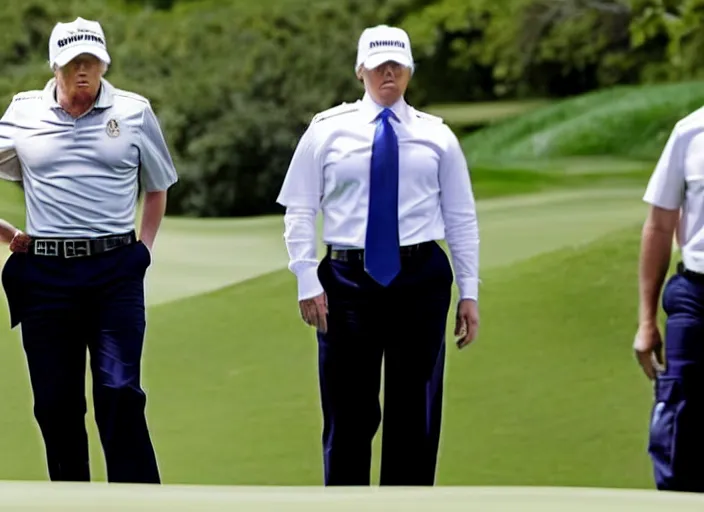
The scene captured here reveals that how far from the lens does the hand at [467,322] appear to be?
17.4ft

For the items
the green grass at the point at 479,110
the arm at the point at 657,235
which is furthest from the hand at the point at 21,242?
the green grass at the point at 479,110

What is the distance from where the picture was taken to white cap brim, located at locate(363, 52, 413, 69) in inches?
202

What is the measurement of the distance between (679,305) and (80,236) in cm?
194

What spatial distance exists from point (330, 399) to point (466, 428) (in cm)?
172

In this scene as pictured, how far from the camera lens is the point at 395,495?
12.5 ft

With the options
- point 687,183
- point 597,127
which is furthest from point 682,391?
point 597,127

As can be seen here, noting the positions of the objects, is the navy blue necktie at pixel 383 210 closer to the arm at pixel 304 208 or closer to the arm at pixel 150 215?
the arm at pixel 304 208

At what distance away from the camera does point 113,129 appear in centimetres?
523

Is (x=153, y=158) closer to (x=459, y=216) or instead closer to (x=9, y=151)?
(x=9, y=151)

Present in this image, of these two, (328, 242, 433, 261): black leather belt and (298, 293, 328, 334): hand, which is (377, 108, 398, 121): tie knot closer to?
(328, 242, 433, 261): black leather belt

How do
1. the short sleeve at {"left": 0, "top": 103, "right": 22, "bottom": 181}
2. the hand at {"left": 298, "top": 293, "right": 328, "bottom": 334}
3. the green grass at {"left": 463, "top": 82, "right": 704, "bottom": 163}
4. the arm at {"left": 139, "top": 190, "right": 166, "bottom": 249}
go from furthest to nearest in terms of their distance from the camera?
1. the green grass at {"left": 463, "top": 82, "right": 704, "bottom": 163}
2. the arm at {"left": 139, "top": 190, "right": 166, "bottom": 249}
3. the short sleeve at {"left": 0, "top": 103, "right": 22, "bottom": 181}
4. the hand at {"left": 298, "top": 293, "right": 328, "bottom": 334}

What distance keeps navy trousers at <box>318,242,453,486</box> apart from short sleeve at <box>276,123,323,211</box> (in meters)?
0.22

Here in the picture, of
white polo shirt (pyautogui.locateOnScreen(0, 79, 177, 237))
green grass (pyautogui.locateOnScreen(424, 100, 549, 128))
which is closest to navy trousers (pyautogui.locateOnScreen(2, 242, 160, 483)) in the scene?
white polo shirt (pyautogui.locateOnScreen(0, 79, 177, 237))

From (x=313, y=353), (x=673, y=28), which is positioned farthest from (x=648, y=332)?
(x=673, y=28)
